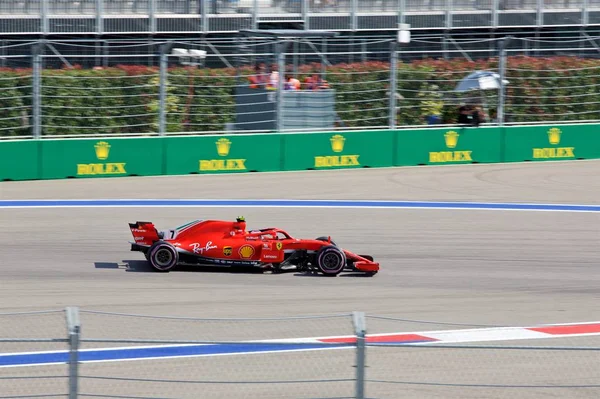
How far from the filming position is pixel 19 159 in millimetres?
19844

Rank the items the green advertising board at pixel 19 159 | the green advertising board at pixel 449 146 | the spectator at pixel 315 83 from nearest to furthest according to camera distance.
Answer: the green advertising board at pixel 19 159 < the spectator at pixel 315 83 < the green advertising board at pixel 449 146

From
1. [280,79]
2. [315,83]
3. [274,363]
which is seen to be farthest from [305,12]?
[274,363]

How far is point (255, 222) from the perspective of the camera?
53.0ft

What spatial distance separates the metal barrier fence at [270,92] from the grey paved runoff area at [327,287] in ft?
Answer: 4.88

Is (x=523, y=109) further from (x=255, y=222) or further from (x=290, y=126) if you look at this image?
(x=255, y=222)

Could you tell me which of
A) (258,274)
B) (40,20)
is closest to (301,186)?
(258,274)

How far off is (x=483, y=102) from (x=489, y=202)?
229 inches

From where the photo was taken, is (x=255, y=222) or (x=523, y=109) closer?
(x=255, y=222)

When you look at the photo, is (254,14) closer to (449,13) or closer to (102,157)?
(449,13)

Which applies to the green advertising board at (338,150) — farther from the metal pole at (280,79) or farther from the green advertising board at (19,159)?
the green advertising board at (19,159)

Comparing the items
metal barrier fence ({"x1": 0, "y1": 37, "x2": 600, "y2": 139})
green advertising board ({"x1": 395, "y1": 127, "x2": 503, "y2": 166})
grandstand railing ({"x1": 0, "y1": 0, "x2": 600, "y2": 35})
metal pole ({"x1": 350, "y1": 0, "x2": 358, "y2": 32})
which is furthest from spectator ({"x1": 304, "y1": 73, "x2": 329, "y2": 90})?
metal pole ({"x1": 350, "y1": 0, "x2": 358, "y2": 32})

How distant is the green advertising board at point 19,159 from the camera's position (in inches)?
778

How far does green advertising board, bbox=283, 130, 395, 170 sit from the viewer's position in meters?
21.8

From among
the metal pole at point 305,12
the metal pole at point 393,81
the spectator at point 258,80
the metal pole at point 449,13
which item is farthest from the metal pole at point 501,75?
the metal pole at point 449,13
